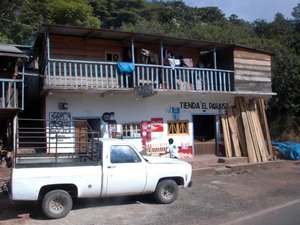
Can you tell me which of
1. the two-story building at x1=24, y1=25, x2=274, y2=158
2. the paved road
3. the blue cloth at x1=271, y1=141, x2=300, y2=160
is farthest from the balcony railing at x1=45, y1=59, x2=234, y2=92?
the paved road

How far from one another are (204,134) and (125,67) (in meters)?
6.73

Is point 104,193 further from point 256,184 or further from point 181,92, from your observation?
point 181,92

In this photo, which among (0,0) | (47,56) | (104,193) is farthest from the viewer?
(0,0)

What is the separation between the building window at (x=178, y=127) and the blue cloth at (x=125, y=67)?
11.7 feet

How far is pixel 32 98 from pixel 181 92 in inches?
269

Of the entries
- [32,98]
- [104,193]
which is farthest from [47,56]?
[104,193]

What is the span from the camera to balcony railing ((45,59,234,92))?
1529 centimetres

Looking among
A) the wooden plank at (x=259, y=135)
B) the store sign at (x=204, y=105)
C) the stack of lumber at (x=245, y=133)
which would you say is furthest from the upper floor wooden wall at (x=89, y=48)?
the wooden plank at (x=259, y=135)

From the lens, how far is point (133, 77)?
16.5 meters

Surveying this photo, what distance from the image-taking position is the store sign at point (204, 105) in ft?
61.9

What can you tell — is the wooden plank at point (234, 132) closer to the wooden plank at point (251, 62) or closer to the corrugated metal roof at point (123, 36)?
the wooden plank at point (251, 62)

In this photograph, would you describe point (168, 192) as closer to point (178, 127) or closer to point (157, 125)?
point (157, 125)

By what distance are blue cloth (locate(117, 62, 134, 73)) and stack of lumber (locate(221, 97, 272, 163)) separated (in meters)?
5.87

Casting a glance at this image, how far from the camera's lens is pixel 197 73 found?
18234mm
